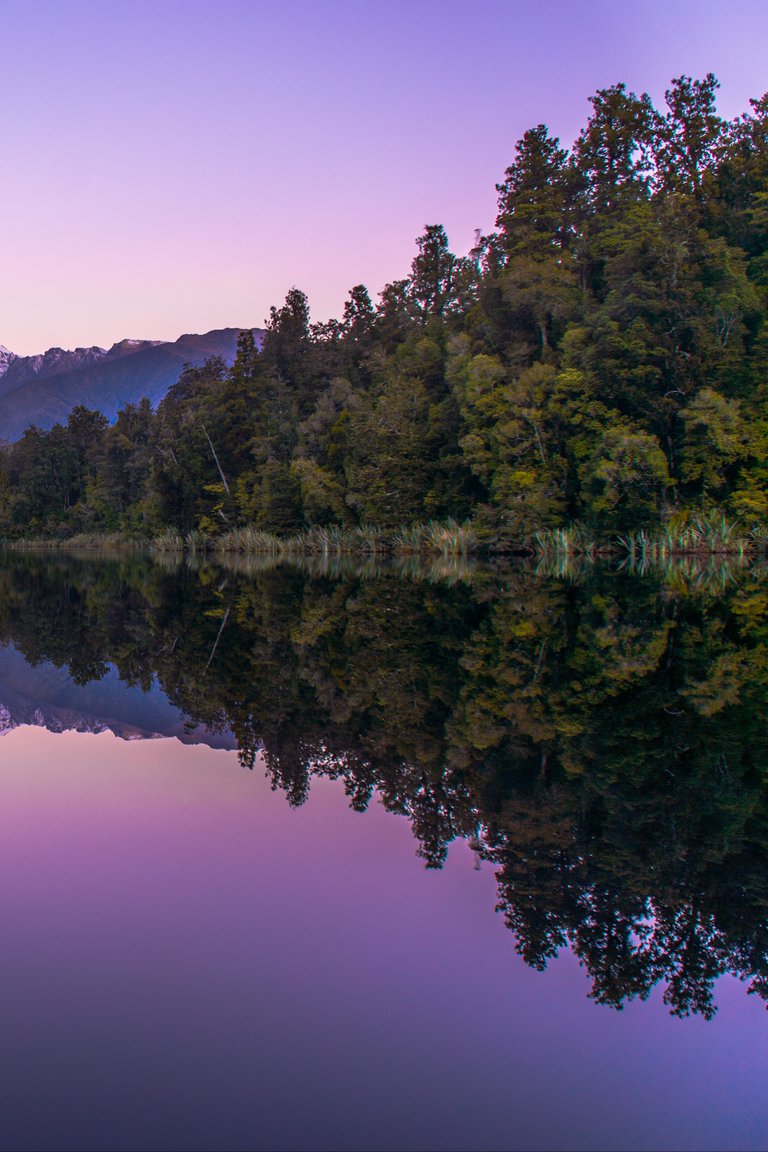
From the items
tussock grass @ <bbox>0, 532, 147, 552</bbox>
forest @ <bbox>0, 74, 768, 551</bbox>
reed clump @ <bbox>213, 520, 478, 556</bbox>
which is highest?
forest @ <bbox>0, 74, 768, 551</bbox>

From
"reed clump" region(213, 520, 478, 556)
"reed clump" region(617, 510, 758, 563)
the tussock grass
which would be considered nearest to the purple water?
"reed clump" region(617, 510, 758, 563)

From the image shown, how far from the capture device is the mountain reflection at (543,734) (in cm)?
346

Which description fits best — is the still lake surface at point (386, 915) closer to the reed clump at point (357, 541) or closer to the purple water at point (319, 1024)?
the purple water at point (319, 1024)

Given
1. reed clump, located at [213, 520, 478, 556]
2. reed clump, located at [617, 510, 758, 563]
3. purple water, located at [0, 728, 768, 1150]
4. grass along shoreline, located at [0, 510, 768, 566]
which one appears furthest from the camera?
reed clump, located at [213, 520, 478, 556]

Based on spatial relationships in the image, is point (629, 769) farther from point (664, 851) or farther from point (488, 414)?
point (488, 414)

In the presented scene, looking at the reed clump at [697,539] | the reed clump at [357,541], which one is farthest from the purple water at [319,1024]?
the reed clump at [357,541]

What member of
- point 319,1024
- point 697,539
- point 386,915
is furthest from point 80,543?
point 319,1024

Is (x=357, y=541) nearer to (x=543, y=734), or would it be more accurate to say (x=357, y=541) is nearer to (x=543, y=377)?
(x=543, y=377)

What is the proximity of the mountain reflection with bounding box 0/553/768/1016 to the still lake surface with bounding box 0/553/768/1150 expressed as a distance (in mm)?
26

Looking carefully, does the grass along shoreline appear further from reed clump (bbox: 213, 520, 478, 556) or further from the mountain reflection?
the mountain reflection

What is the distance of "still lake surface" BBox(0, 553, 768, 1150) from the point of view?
238 cm

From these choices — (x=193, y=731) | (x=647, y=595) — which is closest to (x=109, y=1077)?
(x=193, y=731)

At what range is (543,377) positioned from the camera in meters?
39.6

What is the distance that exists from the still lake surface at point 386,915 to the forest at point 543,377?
29.5 meters
